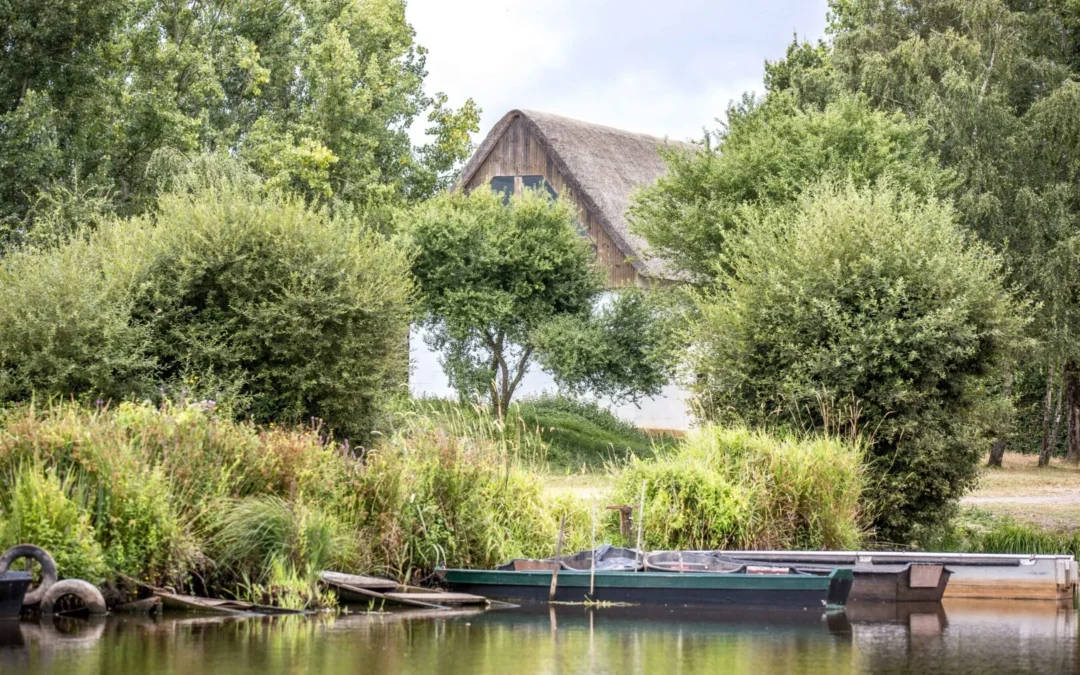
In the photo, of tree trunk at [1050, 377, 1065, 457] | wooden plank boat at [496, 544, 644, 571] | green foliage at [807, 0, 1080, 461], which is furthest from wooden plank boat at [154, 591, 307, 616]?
tree trunk at [1050, 377, 1065, 457]

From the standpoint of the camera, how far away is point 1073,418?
40.8 metres

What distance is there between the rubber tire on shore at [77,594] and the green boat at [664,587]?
4.20 meters

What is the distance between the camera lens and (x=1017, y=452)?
46.8 metres

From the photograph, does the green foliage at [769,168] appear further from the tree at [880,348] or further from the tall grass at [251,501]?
the tall grass at [251,501]

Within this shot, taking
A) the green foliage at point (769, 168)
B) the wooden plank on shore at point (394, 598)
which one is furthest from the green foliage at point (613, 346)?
the wooden plank on shore at point (394, 598)

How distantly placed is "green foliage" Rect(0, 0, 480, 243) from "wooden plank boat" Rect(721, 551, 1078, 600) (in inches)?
828

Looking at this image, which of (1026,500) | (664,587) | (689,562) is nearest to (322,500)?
(664,587)

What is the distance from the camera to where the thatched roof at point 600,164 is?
41438 mm

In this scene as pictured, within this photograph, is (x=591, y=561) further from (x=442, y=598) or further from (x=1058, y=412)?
(x=1058, y=412)

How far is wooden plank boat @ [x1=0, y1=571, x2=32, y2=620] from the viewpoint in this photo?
14.3 meters

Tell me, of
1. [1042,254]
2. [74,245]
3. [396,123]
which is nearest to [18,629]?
[74,245]

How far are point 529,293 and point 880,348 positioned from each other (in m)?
15.8

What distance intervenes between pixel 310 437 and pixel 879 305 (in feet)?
30.1

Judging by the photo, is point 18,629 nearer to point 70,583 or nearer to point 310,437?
point 70,583
